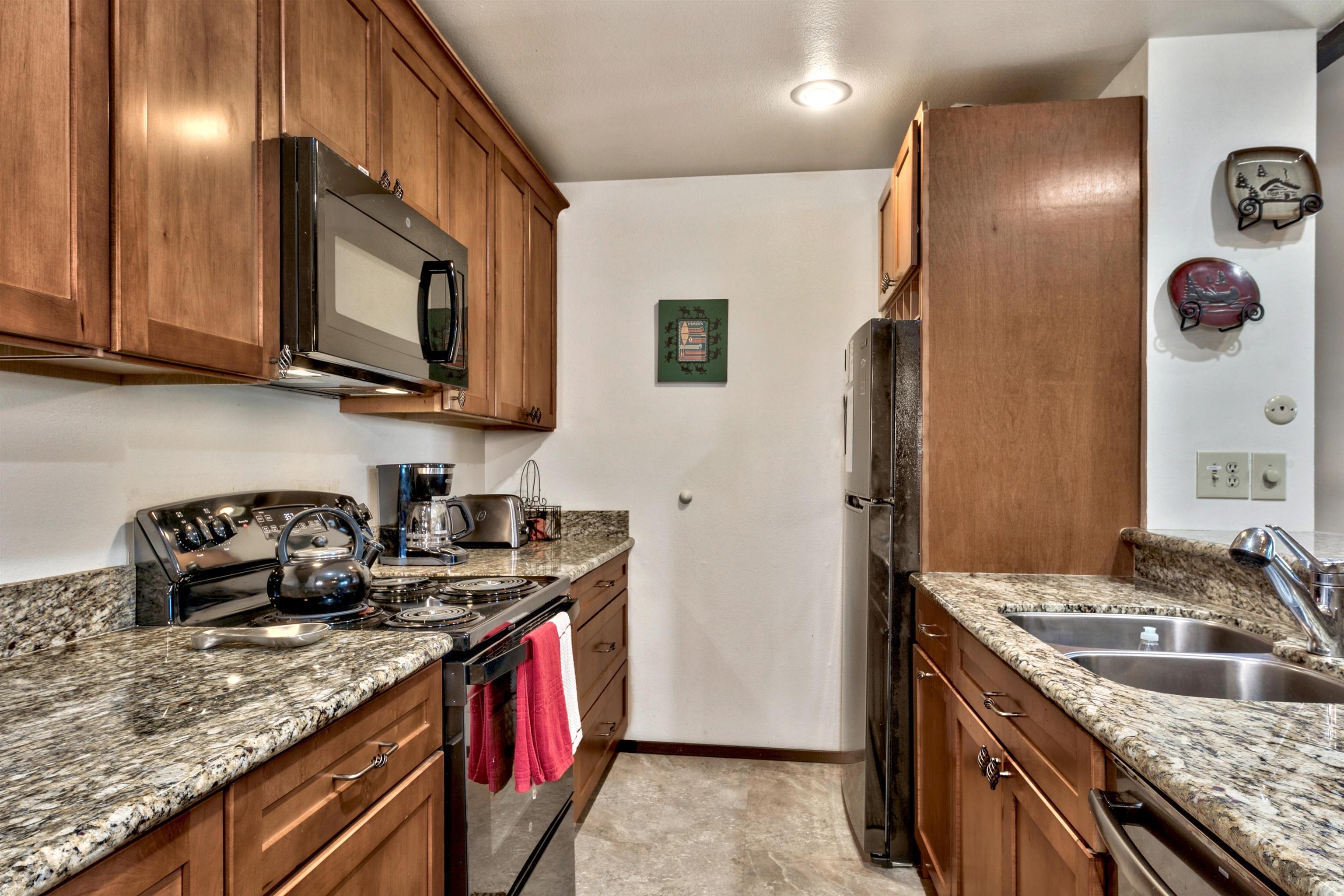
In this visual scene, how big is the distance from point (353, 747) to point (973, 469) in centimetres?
177

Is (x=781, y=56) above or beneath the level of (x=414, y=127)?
above

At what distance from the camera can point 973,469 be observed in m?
2.09

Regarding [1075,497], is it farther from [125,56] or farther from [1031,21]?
[125,56]

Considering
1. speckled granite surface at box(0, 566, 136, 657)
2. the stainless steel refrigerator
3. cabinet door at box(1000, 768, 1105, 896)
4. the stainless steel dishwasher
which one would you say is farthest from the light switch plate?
speckled granite surface at box(0, 566, 136, 657)

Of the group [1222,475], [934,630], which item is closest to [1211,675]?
[934,630]

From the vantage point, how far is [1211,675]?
133 centimetres

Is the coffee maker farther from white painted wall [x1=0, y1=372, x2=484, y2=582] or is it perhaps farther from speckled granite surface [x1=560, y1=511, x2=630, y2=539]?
speckled granite surface [x1=560, y1=511, x2=630, y2=539]

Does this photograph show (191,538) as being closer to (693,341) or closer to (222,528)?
(222,528)

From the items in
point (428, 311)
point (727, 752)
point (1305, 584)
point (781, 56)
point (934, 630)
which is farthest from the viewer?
point (727, 752)

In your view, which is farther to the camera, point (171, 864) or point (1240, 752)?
point (1240, 752)

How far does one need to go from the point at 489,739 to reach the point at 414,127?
1515mm

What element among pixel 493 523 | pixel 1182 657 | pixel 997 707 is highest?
pixel 493 523

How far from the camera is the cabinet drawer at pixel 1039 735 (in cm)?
→ 103

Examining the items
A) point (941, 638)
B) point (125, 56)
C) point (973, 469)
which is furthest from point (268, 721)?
point (973, 469)
